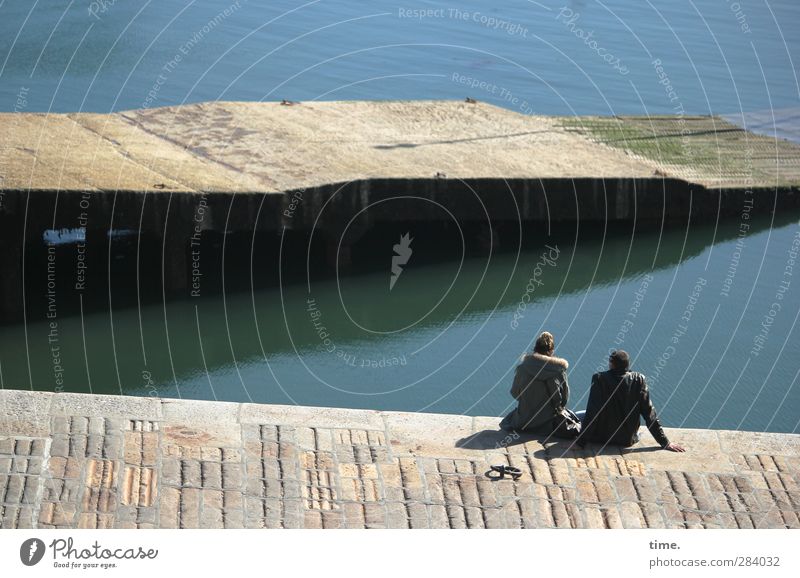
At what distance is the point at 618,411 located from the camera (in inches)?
494

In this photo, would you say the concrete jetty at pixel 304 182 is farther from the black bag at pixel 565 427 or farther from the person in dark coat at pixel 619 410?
the person in dark coat at pixel 619 410

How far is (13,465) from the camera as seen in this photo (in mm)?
11242

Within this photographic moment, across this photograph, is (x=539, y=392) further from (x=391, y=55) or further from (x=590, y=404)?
(x=391, y=55)

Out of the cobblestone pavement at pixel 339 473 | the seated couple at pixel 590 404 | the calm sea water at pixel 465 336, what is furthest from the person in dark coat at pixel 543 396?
the calm sea water at pixel 465 336

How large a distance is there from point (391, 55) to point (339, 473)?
73.7ft

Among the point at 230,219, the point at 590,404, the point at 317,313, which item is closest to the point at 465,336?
the point at 317,313

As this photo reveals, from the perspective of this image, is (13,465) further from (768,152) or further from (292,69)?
(292,69)

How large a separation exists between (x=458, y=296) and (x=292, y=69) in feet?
41.5

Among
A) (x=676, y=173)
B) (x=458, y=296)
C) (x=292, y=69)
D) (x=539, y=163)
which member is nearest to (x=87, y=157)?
(x=458, y=296)

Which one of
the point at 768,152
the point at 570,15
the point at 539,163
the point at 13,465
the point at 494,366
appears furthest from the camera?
the point at 570,15

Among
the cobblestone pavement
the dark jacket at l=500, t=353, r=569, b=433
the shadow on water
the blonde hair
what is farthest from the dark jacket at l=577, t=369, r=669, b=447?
the shadow on water

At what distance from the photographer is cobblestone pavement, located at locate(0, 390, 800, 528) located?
11.0 metres

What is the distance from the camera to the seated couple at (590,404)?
494 inches

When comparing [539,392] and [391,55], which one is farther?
[391,55]
